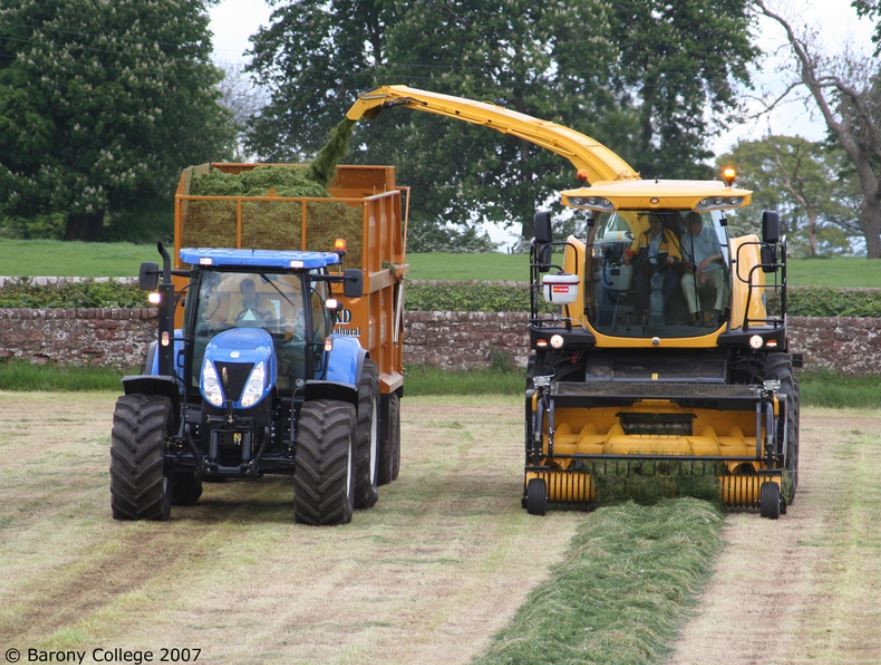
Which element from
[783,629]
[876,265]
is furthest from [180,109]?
[783,629]

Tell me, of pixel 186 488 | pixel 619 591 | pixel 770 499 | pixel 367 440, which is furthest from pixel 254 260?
pixel 619 591

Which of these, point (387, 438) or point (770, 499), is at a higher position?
point (387, 438)

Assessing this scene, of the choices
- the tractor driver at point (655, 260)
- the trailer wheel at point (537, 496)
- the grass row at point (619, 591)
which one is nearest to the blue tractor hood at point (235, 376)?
the trailer wheel at point (537, 496)

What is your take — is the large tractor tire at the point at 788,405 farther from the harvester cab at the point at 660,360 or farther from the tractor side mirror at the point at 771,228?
the tractor side mirror at the point at 771,228

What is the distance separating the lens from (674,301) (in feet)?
48.3

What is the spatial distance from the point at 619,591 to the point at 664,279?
16.6ft

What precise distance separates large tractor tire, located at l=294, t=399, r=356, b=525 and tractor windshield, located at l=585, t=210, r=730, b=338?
287 cm

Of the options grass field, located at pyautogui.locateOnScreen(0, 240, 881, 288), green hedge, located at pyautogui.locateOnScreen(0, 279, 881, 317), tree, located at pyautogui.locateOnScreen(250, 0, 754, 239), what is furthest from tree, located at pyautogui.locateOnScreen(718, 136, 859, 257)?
green hedge, located at pyautogui.locateOnScreen(0, 279, 881, 317)

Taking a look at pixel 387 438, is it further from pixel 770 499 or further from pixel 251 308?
pixel 770 499

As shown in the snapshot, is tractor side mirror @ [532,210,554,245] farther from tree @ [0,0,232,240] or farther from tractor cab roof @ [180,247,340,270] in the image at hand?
tree @ [0,0,232,240]

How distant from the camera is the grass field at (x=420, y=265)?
34438 millimetres

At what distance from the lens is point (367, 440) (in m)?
13.6

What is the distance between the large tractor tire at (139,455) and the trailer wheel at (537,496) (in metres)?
2.93

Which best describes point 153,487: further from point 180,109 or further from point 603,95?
point 180,109
